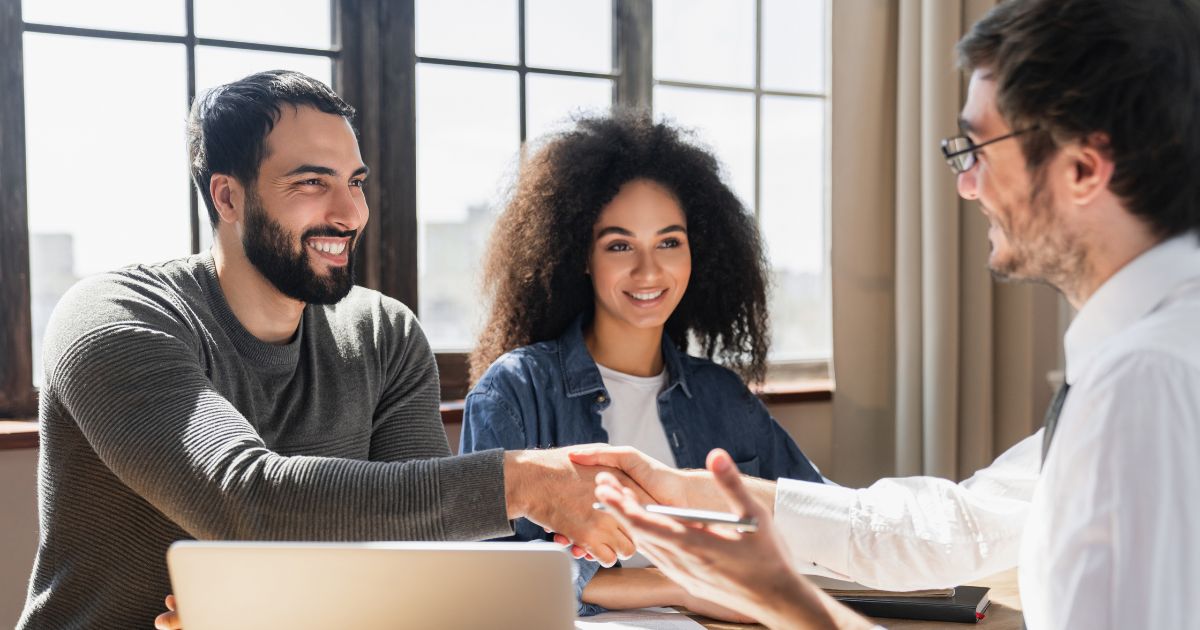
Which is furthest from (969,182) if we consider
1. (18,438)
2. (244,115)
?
(18,438)

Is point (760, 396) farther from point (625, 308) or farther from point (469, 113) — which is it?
point (469, 113)

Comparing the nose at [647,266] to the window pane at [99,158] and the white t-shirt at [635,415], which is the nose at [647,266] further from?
the window pane at [99,158]

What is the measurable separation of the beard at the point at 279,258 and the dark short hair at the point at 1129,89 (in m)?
1.13

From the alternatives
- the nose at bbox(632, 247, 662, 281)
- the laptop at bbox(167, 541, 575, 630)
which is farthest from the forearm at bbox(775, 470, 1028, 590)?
the nose at bbox(632, 247, 662, 281)

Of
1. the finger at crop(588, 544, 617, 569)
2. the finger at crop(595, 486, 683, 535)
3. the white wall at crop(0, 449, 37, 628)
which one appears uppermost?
the finger at crop(595, 486, 683, 535)

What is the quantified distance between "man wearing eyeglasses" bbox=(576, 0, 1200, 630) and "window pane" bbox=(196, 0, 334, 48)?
70.4 inches

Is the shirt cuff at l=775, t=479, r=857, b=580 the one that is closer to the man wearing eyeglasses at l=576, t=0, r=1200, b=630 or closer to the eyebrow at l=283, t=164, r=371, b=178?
the man wearing eyeglasses at l=576, t=0, r=1200, b=630

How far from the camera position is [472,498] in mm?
1234

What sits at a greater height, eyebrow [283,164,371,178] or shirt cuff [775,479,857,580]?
eyebrow [283,164,371,178]

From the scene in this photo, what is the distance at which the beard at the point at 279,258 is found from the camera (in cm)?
165

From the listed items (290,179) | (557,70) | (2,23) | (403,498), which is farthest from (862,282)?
(2,23)

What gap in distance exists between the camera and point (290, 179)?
1.70 metres

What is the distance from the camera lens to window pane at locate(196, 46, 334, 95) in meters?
2.35

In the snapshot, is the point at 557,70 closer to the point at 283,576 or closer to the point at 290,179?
the point at 290,179
